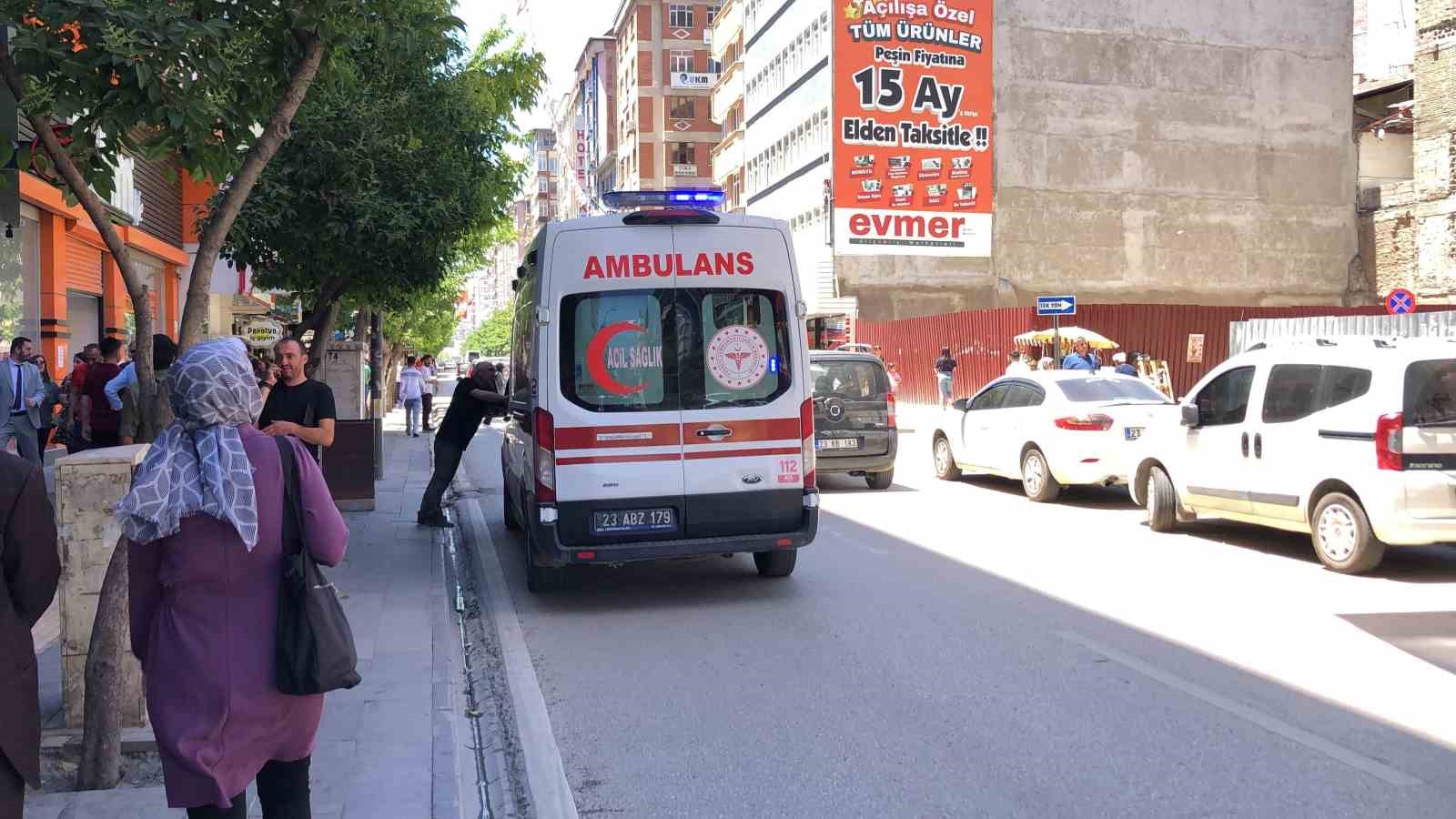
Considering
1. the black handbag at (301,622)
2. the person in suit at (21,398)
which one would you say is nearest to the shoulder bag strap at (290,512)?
the black handbag at (301,622)

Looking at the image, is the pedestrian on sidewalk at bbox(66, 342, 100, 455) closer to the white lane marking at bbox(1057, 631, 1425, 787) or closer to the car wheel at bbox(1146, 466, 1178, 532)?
the white lane marking at bbox(1057, 631, 1425, 787)

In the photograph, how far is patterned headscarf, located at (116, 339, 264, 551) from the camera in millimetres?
3324

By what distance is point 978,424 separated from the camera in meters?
16.3

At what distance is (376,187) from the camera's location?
14.0 metres

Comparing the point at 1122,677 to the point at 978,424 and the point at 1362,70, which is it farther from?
the point at 1362,70

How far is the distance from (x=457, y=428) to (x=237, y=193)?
23.1 feet

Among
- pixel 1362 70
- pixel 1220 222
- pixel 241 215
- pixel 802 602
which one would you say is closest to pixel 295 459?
pixel 802 602

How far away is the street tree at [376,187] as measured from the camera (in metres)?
13.8

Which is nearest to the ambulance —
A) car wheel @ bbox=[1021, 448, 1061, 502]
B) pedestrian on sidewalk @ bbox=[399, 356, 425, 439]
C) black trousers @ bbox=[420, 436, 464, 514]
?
black trousers @ bbox=[420, 436, 464, 514]

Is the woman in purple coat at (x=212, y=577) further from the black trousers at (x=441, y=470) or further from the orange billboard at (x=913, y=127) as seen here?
the orange billboard at (x=913, y=127)

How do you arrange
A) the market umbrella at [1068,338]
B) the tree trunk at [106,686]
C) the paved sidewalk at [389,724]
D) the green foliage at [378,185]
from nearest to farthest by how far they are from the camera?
the paved sidewalk at [389,724]
the tree trunk at [106,686]
the green foliage at [378,185]
the market umbrella at [1068,338]

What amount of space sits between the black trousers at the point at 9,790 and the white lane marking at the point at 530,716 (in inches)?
77.9

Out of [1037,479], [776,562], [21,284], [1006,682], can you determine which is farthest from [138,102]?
[21,284]

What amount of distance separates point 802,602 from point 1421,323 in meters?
21.5
